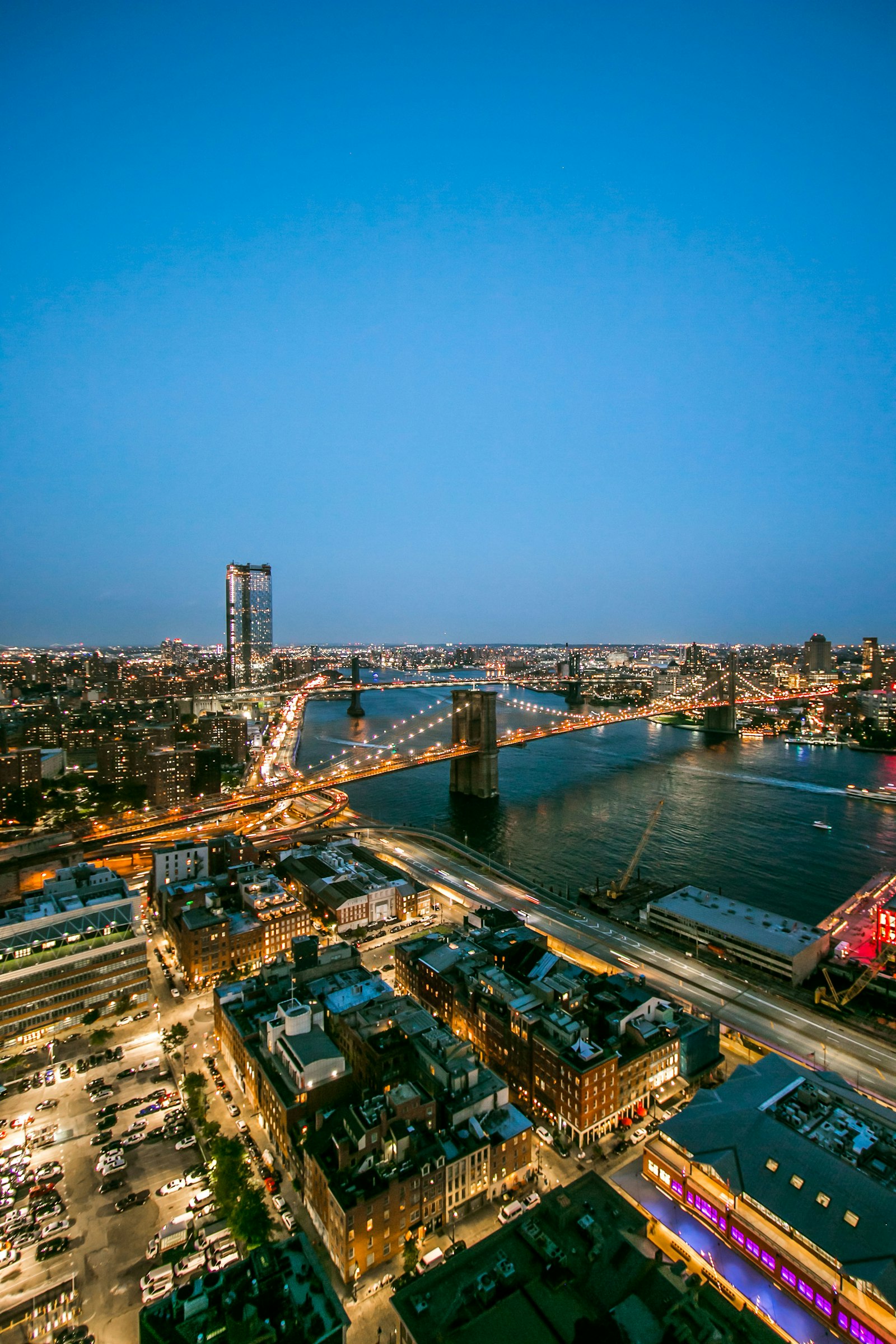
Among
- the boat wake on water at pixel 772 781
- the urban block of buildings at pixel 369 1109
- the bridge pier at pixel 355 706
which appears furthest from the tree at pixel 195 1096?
the bridge pier at pixel 355 706

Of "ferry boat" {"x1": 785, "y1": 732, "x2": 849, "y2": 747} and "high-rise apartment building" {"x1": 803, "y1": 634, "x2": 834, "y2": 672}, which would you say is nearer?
"ferry boat" {"x1": 785, "y1": 732, "x2": 849, "y2": 747}

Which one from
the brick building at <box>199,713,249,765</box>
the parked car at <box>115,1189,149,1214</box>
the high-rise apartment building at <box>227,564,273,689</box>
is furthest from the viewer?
the high-rise apartment building at <box>227,564,273,689</box>

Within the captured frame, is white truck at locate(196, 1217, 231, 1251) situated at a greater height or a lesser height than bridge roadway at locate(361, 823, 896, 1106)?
lesser

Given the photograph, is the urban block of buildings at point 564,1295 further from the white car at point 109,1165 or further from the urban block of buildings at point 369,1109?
the white car at point 109,1165

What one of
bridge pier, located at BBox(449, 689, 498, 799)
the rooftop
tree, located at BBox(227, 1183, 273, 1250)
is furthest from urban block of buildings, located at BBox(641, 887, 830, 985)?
bridge pier, located at BBox(449, 689, 498, 799)

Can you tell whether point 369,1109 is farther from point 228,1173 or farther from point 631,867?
point 631,867

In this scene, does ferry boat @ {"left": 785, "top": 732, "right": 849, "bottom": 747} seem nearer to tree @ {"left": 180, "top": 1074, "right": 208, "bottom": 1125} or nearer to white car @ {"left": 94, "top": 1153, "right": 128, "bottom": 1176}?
tree @ {"left": 180, "top": 1074, "right": 208, "bottom": 1125}

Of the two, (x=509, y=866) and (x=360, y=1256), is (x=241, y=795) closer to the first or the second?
(x=509, y=866)

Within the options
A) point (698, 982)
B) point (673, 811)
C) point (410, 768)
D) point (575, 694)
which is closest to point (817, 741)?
point (673, 811)
